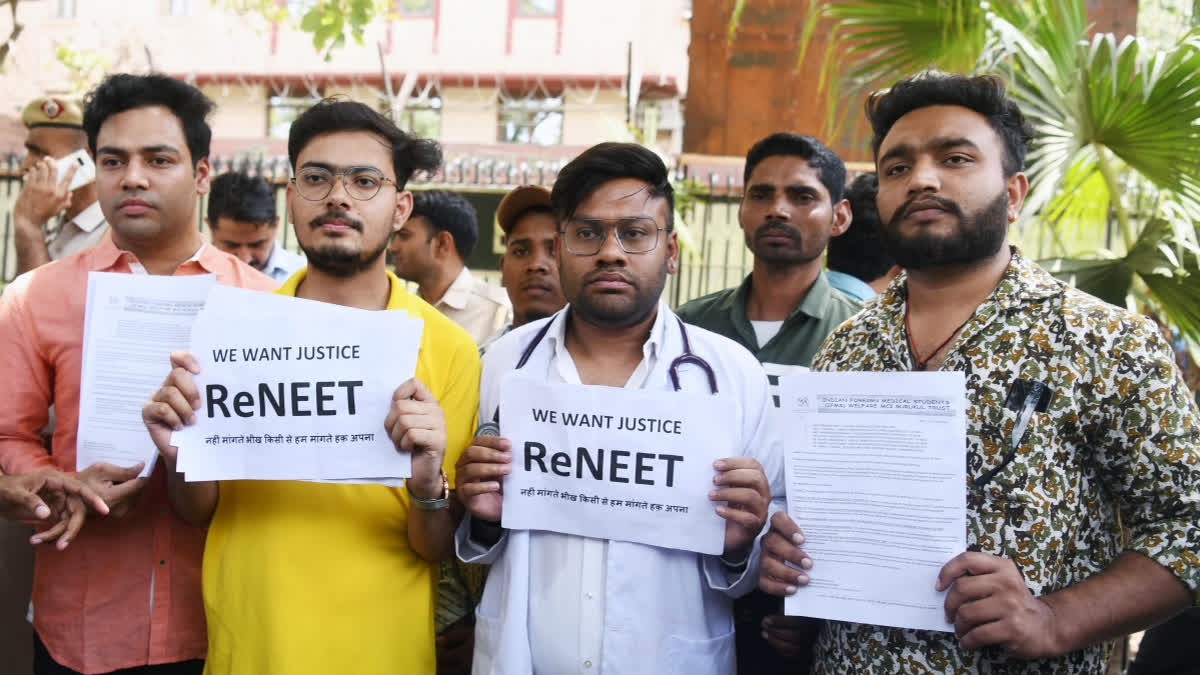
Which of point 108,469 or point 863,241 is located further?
point 863,241

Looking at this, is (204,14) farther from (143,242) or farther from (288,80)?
(143,242)

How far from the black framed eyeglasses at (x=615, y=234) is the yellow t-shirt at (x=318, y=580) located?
1.82 feet

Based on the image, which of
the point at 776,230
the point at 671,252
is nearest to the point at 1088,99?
the point at 776,230

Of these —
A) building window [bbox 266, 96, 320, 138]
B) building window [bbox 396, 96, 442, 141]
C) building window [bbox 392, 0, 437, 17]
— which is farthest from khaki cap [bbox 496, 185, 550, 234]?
building window [bbox 266, 96, 320, 138]

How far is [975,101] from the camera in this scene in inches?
100

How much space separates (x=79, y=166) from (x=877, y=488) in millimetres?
4060

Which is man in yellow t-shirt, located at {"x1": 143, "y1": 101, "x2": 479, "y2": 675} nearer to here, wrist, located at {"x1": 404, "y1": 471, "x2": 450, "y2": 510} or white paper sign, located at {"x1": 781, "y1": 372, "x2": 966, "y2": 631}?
wrist, located at {"x1": 404, "y1": 471, "x2": 450, "y2": 510}

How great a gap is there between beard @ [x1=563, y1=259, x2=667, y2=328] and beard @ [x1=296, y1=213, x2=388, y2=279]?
61 cm

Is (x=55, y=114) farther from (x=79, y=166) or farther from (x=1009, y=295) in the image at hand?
(x=1009, y=295)

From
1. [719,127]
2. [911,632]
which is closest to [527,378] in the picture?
[911,632]

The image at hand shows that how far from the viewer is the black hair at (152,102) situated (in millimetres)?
3164

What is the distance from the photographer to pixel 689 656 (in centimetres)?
253

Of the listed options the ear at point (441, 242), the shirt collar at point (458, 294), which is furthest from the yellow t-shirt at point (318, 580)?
the ear at point (441, 242)

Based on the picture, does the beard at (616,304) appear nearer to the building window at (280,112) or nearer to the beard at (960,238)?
the beard at (960,238)
